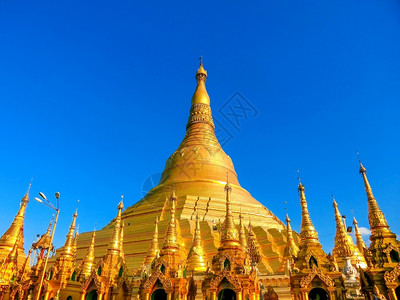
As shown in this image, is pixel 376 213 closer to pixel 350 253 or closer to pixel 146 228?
pixel 350 253

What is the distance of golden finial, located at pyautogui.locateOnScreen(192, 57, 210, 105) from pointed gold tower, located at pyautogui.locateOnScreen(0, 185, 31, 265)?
87.2ft

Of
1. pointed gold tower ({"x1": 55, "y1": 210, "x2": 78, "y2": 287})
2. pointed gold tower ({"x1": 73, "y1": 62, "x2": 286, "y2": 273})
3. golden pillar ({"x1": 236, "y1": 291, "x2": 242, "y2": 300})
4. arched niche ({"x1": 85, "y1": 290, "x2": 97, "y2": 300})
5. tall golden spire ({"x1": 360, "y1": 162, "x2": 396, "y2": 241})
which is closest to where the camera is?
golden pillar ({"x1": 236, "y1": 291, "x2": 242, "y2": 300})

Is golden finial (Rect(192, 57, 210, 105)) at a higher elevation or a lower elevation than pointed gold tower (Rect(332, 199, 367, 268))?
higher

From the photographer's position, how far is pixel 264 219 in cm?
2958

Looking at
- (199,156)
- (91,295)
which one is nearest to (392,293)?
(91,295)

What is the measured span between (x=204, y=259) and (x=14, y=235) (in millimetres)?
17744

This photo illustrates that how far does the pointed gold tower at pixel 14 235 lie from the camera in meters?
24.1

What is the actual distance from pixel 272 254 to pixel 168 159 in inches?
861

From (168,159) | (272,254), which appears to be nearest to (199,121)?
(168,159)

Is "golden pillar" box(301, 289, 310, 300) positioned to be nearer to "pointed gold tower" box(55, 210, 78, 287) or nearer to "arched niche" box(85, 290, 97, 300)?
"arched niche" box(85, 290, 97, 300)

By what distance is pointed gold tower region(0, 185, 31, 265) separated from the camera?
24.1 meters

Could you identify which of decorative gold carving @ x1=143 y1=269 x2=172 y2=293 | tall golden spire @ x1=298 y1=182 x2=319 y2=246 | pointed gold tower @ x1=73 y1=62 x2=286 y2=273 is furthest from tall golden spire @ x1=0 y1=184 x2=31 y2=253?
tall golden spire @ x1=298 y1=182 x2=319 y2=246

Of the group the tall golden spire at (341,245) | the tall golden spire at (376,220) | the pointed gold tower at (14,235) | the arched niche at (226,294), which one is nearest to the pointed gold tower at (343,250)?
the tall golden spire at (341,245)

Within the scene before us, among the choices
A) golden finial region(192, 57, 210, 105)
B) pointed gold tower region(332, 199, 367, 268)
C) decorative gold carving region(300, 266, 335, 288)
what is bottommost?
decorative gold carving region(300, 266, 335, 288)
